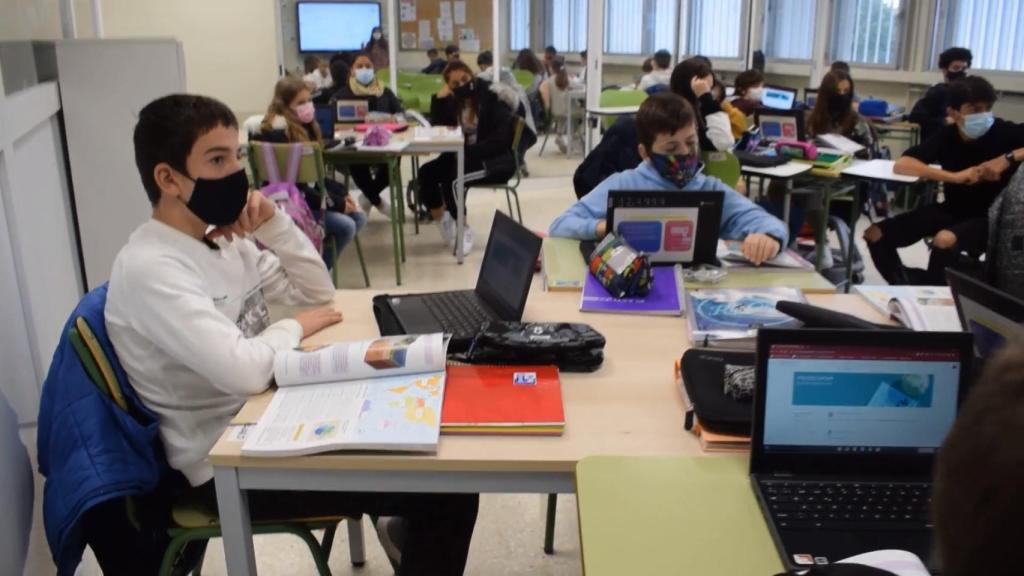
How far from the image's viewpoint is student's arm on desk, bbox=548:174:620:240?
2.58m

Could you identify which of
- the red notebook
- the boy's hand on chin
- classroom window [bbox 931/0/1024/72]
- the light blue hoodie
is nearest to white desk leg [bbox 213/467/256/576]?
the red notebook

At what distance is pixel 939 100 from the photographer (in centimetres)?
634

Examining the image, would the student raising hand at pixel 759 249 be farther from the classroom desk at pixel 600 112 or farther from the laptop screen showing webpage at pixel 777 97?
the laptop screen showing webpage at pixel 777 97

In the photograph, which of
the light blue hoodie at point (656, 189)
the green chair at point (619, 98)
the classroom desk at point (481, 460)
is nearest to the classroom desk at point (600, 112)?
the green chair at point (619, 98)

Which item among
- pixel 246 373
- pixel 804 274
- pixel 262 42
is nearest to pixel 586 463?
pixel 246 373

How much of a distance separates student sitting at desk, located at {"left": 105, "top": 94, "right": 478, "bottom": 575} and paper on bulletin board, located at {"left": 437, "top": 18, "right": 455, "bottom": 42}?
24.8ft

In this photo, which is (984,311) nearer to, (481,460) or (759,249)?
(481,460)

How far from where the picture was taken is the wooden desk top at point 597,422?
1.33 meters

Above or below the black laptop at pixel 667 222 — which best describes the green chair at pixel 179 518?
below

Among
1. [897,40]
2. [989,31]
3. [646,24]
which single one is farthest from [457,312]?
[646,24]

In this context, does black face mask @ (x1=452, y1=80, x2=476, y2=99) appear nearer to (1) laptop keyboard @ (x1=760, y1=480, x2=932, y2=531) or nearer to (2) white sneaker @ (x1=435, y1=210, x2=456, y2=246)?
(2) white sneaker @ (x1=435, y1=210, x2=456, y2=246)

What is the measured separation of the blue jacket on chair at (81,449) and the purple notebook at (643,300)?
0.97 metres

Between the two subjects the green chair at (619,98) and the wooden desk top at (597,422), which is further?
the green chair at (619,98)

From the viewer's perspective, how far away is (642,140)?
8.84 feet
